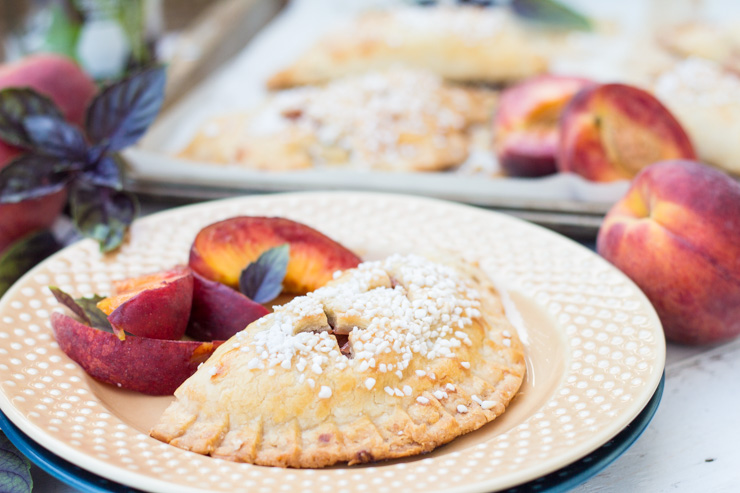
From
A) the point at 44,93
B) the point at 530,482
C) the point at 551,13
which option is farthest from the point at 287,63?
the point at 530,482

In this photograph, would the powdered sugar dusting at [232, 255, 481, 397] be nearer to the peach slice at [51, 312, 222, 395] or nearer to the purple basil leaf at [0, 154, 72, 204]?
the peach slice at [51, 312, 222, 395]

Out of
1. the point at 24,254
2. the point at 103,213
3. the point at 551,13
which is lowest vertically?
the point at 24,254

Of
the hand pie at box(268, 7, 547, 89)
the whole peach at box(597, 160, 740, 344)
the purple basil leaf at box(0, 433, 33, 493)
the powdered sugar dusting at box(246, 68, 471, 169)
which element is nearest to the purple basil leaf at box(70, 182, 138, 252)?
the purple basil leaf at box(0, 433, 33, 493)

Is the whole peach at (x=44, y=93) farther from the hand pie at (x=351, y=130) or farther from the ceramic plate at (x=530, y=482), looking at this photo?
the ceramic plate at (x=530, y=482)

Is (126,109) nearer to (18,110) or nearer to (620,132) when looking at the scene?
(18,110)

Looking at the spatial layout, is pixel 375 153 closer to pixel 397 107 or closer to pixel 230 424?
pixel 397 107

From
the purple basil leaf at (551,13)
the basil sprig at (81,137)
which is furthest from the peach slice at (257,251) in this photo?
the purple basil leaf at (551,13)
